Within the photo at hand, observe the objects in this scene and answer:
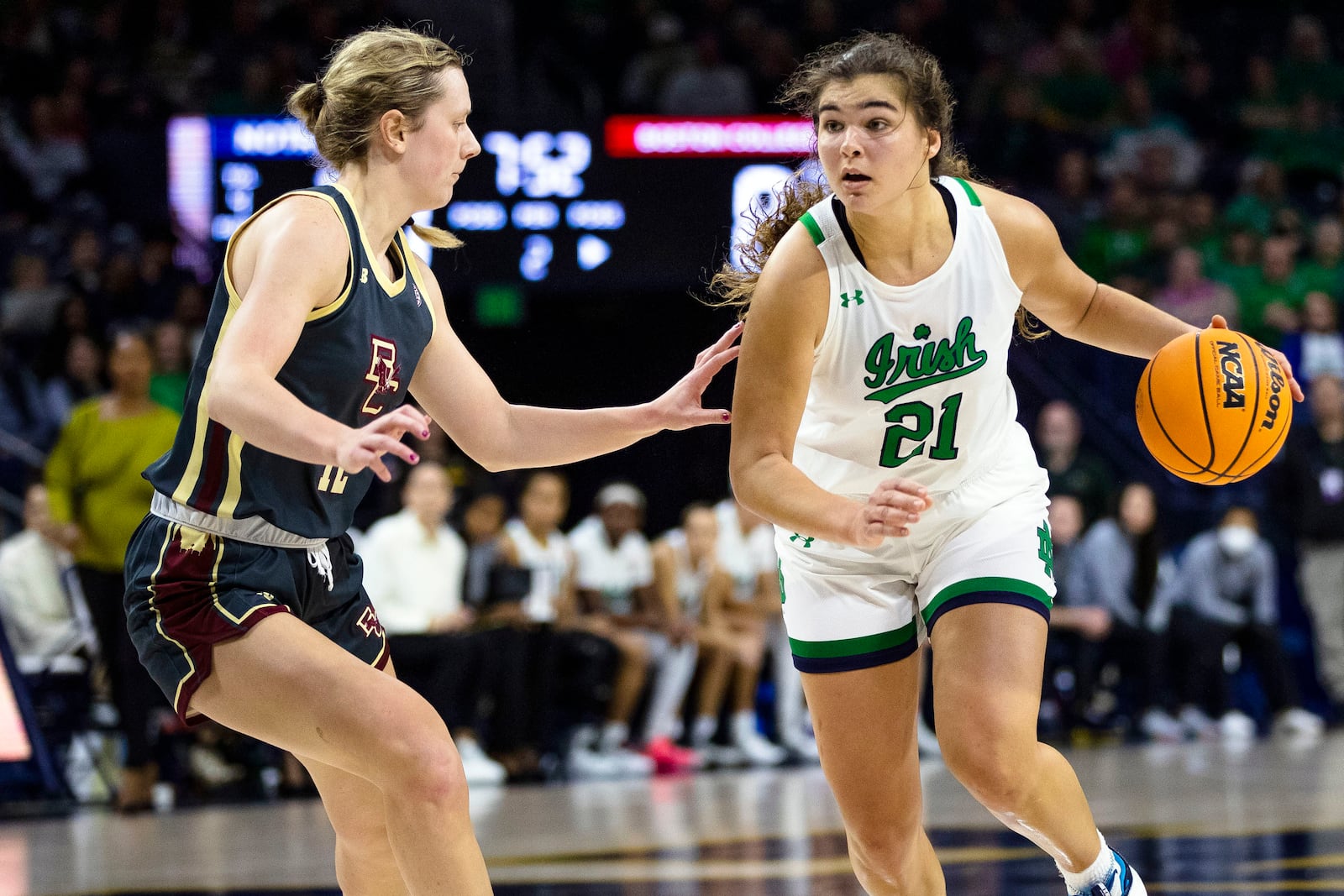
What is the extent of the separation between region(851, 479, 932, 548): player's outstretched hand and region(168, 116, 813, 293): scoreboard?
6.46 metres

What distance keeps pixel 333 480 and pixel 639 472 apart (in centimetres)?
831

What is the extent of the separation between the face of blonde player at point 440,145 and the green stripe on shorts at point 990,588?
1.31 metres

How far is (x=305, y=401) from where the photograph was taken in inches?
120

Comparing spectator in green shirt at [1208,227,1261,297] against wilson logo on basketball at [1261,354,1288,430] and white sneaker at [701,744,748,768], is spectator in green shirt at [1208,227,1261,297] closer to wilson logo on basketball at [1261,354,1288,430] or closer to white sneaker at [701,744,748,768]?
white sneaker at [701,744,748,768]

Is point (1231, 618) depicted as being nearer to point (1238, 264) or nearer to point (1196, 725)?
point (1196, 725)

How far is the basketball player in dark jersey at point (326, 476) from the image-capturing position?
2.85 metres

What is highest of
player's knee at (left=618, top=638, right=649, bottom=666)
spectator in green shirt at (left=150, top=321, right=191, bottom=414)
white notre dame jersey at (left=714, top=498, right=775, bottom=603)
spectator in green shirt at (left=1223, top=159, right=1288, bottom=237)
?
spectator in green shirt at (left=1223, top=159, right=1288, bottom=237)

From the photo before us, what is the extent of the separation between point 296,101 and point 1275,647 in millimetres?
8021

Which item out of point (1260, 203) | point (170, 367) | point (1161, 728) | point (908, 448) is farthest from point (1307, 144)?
point (908, 448)

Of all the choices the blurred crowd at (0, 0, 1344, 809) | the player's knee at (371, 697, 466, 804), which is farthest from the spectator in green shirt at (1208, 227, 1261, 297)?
the player's knee at (371, 697, 466, 804)

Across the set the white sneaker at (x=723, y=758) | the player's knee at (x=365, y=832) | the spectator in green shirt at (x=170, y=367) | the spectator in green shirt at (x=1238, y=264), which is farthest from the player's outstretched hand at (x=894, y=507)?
the spectator in green shirt at (x=1238, y=264)

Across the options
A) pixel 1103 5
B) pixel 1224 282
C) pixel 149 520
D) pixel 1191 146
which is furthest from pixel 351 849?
pixel 1103 5

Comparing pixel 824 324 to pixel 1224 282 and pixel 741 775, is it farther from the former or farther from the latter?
pixel 1224 282

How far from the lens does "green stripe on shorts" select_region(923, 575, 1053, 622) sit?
3.42m
